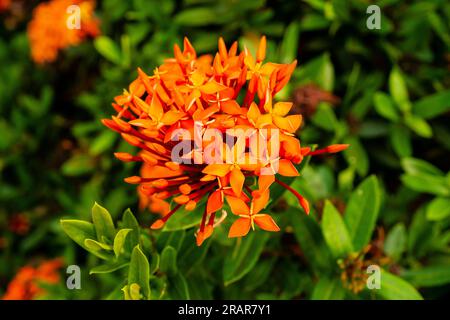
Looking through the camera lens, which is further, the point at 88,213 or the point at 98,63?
the point at 98,63

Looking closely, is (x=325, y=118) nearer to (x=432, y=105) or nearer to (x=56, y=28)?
(x=432, y=105)

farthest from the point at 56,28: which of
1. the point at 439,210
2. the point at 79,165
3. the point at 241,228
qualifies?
the point at 439,210

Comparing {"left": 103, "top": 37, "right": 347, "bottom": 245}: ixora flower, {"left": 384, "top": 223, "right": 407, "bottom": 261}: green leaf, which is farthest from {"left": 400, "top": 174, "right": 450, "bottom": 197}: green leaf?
{"left": 103, "top": 37, "right": 347, "bottom": 245}: ixora flower

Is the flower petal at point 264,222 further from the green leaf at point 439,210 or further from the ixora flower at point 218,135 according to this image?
the green leaf at point 439,210

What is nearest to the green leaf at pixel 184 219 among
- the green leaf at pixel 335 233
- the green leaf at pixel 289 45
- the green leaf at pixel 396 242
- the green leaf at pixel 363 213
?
the green leaf at pixel 335 233

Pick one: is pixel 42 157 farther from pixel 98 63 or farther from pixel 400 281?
pixel 400 281
